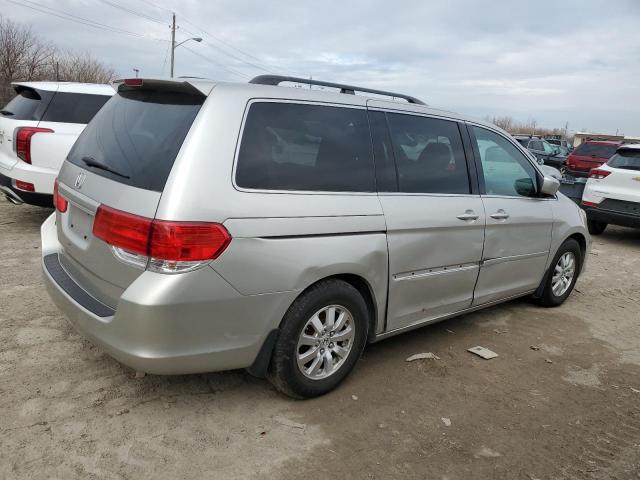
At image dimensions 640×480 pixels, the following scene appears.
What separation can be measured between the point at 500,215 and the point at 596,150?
12.9 meters

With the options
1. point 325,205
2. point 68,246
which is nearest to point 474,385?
point 325,205

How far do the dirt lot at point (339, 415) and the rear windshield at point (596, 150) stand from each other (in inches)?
483

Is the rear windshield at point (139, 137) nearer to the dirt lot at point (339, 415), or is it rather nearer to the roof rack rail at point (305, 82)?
the roof rack rail at point (305, 82)

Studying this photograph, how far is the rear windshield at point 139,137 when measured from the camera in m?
2.64

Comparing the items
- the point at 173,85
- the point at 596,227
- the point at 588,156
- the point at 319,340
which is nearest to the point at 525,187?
the point at 319,340

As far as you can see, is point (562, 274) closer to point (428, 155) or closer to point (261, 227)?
point (428, 155)

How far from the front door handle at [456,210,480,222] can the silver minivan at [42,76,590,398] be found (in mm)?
17

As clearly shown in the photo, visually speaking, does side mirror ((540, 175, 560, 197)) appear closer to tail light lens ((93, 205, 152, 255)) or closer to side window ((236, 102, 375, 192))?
side window ((236, 102, 375, 192))

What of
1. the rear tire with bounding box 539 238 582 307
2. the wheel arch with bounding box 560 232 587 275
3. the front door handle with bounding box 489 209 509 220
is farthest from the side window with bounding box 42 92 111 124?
the wheel arch with bounding box 560 232 587 275

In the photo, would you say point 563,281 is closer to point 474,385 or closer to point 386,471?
point 474,385

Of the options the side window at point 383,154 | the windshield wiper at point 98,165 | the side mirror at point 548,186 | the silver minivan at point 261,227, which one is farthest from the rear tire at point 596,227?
the windshield wiper at point 98,165

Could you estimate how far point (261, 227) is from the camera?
2650 mm

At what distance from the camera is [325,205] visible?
9.66ft

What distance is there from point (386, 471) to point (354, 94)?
226 centimetres
